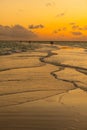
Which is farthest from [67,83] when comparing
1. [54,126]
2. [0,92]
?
[54,126]

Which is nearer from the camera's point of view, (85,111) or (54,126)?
(54,126)

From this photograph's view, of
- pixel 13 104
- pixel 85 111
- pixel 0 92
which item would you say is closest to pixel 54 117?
pixel 85 111

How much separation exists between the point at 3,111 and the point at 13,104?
3.18ft

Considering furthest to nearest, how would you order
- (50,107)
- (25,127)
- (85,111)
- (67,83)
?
(67,83) < (50,107) < (85,111) < (25,127)

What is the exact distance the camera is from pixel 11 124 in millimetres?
7652

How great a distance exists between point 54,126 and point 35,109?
1859 millimetres

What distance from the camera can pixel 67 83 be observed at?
48.3ft

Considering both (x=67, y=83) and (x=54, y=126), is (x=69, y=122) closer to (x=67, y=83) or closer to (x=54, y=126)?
(x=54, y=126)

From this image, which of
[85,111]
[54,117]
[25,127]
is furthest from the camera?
[85,111]

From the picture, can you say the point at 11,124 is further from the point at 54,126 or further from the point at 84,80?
the point at 84,80

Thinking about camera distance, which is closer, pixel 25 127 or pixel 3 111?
pixel 25 127

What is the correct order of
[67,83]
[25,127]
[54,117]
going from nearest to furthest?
[25,127], [54,117], [67,83]

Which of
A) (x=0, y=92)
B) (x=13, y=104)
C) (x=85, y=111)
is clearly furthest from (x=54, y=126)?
(x=0, y=92)

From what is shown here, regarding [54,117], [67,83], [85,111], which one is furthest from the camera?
[67,83]
